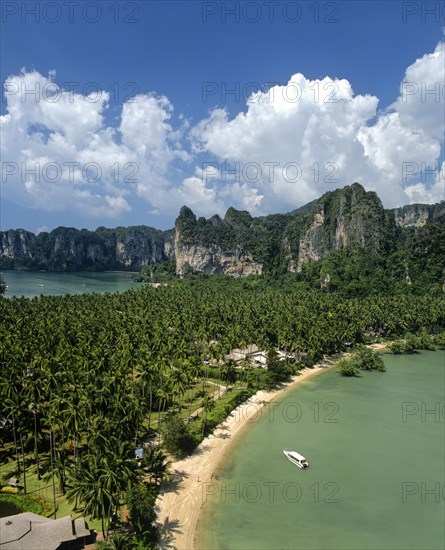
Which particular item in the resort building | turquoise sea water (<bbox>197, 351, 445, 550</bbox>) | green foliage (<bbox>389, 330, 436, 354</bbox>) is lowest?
turquoise sea water (<bbox>197, 351, 445, 550</bbox>)

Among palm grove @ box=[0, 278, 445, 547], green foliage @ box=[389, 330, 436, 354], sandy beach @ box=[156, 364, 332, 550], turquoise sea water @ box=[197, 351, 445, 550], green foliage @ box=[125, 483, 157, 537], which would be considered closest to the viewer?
green foliage @ box=[125, 483, 157, 537]

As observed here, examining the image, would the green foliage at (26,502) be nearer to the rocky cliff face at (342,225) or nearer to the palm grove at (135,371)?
the palm grove at (135,371)

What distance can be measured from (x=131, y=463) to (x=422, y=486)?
27.0 m

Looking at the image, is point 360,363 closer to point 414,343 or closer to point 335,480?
point 414,343

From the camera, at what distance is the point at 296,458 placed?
133 feet

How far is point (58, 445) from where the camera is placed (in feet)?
131

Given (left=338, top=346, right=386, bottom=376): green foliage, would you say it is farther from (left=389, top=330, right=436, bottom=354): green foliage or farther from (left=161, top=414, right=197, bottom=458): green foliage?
(left=161, top=414, right=197, bottom=458): green foliage

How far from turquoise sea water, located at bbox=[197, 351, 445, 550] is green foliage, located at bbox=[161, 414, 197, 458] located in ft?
14.3

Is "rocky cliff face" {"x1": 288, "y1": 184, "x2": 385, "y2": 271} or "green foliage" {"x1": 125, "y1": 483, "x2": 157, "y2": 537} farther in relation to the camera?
"rocky cliff face" {"x1": 288, "y1": 184, "x2": 385, "y2": 271}

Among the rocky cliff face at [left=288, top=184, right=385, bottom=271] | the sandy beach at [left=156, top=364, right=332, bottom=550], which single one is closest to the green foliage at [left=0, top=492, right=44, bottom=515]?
the sandy beach at [left=156, top=364, right=332, bottom=550]

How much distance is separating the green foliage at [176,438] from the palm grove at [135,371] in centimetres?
14

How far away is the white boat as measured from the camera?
131ft

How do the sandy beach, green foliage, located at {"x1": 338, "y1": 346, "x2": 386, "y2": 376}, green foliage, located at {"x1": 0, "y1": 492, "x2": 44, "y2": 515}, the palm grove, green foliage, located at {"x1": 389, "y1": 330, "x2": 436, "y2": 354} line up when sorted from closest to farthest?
the sandy beach < green foliage, located at {"x1": 0, "y1": 492, "x2": 44, "y2": 515} < the palm grove < green foliage, located at {"x1": 338, "y1": 346, "x2": 386, "y2": 376} < green foliage, located at {"x1": 389, "y1": 330, "x2": 436, "y2": 354}

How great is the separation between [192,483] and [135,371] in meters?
29.2
